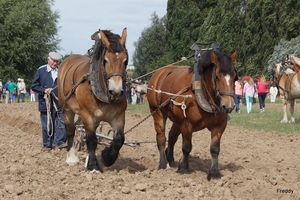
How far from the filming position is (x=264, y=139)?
1291cm

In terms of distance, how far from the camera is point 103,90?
768 cm

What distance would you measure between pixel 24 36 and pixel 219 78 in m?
43.6

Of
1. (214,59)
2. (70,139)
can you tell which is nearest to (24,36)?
(70,139)

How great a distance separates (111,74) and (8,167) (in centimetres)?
205

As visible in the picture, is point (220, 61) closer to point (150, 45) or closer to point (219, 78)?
point (219, 78)

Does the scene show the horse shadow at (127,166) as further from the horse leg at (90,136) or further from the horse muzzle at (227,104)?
the horse muzzle at (227,104)

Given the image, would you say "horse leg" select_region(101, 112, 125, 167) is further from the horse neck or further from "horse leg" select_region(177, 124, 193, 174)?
the horse neck

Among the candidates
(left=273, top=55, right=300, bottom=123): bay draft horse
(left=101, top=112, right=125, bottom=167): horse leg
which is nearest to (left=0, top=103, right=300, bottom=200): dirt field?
(left=101, top=112, right=125, bottom=167): horse leg

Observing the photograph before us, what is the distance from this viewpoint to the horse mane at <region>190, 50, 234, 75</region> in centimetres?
735

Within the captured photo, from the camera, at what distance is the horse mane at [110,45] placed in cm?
755

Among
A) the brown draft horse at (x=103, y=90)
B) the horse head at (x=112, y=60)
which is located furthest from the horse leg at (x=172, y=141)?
the horse head at (x=112, y=60)

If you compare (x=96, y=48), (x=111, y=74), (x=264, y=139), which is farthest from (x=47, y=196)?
(x=264, y=139)

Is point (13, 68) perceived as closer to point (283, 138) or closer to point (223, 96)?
point (283, 138)

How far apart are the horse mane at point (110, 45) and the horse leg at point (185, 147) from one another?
4.61 ft
